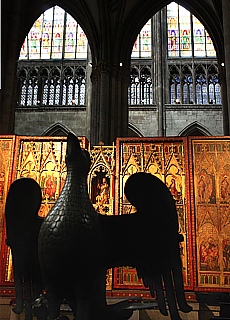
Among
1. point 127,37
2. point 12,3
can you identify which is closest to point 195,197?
point 12,3

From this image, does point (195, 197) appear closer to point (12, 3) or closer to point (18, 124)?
point (12, 3)

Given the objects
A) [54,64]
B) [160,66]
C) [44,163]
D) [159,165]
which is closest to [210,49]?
[160,66]

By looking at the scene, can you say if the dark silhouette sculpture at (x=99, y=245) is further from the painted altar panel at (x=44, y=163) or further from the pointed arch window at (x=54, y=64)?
the pointed arch window at (x=54, y=64)

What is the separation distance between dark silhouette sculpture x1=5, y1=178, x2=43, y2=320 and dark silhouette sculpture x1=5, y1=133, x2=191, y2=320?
0.36 m

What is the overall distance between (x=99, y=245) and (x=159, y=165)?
5.81 m

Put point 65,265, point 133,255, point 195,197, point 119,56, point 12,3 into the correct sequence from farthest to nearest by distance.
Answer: point 119,56, point 12,3, point 195,197, point 133,255, point 65,265

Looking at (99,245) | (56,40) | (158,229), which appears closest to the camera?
(99,245)

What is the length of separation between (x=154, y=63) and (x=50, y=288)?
2283 centimetres

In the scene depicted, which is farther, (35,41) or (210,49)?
(35,41)

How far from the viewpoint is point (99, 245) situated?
330cm

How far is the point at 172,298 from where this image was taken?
11.6 feet

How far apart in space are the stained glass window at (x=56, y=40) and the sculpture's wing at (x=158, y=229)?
23196 mm

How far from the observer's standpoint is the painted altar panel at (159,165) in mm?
8727

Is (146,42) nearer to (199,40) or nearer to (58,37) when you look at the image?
(199,40)
